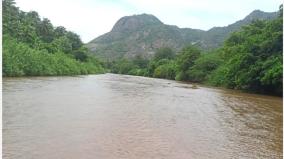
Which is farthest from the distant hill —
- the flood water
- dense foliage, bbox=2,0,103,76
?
the flood water

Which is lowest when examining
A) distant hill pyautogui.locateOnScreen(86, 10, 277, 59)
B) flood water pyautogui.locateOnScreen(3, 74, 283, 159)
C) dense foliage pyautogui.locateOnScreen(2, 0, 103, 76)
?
flood water pyautogui.locateOnScreen(3, 74, 283, 159)

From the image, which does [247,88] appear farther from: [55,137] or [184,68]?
[184,68]

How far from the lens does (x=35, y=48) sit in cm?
5259

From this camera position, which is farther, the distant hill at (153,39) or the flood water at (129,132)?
the distant hill at (153,39)

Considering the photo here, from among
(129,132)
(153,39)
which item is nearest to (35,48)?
(129,132)

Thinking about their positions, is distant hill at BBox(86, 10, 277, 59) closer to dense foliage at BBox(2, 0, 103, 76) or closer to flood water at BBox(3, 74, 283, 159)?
dense foliage at BBox(2, 0, 103, 76)

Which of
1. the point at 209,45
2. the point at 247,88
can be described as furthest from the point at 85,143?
the point at 209,45

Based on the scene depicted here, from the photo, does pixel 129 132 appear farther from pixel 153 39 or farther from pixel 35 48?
pixel 153 39

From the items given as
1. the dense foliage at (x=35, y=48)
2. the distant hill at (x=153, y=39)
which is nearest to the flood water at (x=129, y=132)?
the dense foliage at (x=35, y=48)

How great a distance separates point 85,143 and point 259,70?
23051mm

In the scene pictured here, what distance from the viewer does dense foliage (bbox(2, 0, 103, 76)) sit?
127 feet

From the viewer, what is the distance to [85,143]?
9.31 m

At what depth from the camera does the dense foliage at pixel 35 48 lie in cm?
3866

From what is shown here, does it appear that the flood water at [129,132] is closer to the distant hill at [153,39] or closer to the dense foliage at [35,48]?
the dense foliage at [35,48]
